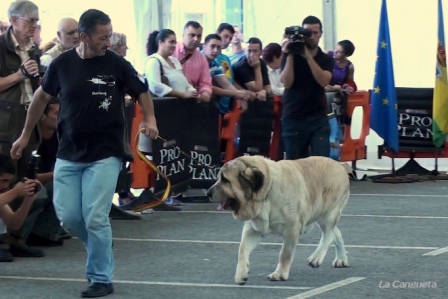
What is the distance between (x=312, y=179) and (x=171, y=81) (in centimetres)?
437

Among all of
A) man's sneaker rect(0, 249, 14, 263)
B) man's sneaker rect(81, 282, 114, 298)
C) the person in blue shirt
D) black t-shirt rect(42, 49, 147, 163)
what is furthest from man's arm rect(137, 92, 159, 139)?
the person in blue shirt

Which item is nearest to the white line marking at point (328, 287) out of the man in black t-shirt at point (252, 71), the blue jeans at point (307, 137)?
the blue jeans at point (307, 137)

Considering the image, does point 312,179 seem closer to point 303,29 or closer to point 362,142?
point 303,29

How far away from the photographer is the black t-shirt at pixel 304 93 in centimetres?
993

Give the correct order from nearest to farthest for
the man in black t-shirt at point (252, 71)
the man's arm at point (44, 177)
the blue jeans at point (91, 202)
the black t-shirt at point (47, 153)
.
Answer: the blue jeans at point (91, 202) → the man's arm at point (44, 177) → the black t-shirt at point (47, 153) → the man in black t-shirt at point (252, 71)

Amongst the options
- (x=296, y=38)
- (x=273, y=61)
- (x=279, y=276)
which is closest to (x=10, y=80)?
(x=279, y=276)

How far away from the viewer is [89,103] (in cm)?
Result: 671

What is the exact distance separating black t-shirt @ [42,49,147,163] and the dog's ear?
829 millimetres

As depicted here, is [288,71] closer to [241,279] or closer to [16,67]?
[16,67]

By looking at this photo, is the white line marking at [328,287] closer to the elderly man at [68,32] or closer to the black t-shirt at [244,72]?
the elderly man at [68,32]

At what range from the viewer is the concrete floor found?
23.0 feet

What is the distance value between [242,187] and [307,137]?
303 centimetres

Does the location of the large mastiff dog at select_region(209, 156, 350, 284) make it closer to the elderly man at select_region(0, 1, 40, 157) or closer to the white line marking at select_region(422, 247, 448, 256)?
the white line marking at select_region(422, 247, 448, 256)

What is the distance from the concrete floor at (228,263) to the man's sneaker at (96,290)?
0.10 metres
